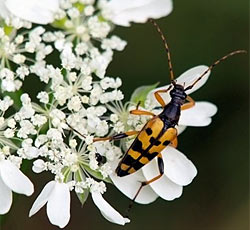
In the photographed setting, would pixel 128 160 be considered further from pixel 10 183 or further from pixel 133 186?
pixel 10 183

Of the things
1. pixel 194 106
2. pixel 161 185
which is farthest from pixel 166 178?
pixel 194 106

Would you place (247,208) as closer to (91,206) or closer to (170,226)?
(170,226)

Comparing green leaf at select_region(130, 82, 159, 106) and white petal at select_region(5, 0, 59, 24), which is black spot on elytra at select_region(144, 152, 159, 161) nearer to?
green leaf at select_region(130, 82, 159, 106)

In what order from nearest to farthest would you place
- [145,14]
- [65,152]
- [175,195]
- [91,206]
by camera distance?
1. [65,152]
2. [175,195]
3. [145,14]
4. [91,206]

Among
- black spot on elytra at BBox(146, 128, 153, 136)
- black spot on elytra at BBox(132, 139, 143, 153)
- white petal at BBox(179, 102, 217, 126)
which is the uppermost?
white petal at BBox(179, 102, 217, 126)

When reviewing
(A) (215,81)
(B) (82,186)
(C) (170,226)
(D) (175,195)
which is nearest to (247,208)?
(C) (170,226)

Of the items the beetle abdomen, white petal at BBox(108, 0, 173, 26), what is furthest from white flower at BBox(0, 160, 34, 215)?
white petal at BBox(108, 0, 173, 26)

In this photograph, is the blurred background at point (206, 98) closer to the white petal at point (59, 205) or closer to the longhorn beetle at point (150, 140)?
the longhorn beetle at point (150, 140)
